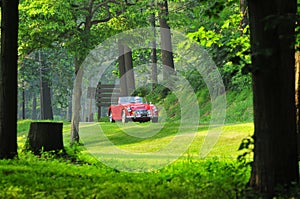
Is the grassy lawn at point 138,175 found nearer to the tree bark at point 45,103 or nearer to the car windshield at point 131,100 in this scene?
the car windshield at point 131,100

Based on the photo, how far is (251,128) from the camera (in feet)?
80.1

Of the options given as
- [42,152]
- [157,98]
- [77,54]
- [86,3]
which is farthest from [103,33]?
[157,98]

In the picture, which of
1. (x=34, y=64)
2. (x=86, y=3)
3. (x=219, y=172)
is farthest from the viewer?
(x=34, y=64)

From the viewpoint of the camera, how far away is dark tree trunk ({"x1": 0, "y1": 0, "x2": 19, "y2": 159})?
16.2m

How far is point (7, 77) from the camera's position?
642 inches

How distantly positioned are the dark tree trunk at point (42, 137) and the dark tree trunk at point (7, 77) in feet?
8.11

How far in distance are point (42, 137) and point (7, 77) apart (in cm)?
317

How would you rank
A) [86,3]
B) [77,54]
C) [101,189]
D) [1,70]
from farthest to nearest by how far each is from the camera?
[86,3] → [77,54] → [1,70] → [101,189]

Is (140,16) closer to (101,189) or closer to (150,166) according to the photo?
(150,166)

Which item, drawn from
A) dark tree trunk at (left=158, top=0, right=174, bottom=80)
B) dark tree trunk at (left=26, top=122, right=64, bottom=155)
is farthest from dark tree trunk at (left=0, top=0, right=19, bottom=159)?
dark tree trunk at (left=158, top=0, right=174, bottom=80)

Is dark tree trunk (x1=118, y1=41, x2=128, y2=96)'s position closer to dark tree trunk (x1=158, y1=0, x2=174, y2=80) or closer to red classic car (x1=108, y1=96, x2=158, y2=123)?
dark tree trunk (x1=158, y1=0, x2=174, y2=80)

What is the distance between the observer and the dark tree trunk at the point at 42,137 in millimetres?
18859

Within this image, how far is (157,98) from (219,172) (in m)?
31.0

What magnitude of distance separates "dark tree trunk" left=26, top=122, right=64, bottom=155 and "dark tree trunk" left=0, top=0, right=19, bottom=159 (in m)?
2.47
